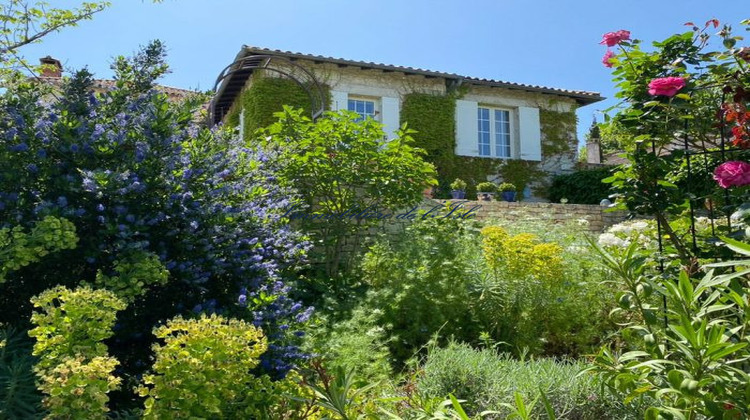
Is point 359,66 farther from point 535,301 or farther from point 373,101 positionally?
point 535,301

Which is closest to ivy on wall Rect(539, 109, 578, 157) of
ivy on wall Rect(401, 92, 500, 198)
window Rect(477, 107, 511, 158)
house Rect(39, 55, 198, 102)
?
window Rect(477, 107, 511, 158)

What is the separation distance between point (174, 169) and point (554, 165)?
11813 mm

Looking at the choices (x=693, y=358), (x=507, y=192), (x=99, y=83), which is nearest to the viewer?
(x=693, y=358)

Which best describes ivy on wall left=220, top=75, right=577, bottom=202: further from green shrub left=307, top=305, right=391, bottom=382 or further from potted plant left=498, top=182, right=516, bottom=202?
green shrub left=307, top=305, right=391, bottom=382

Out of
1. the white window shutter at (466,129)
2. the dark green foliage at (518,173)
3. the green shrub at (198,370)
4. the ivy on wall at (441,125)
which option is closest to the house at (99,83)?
→ the green shrub at (198,370)

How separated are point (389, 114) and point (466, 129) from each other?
1.93 meters

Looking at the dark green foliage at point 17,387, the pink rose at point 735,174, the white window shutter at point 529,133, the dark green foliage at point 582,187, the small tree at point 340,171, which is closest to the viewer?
the dark green foliage at point 17,387

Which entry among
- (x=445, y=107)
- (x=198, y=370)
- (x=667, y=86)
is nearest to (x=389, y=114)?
(x=445, y=107)

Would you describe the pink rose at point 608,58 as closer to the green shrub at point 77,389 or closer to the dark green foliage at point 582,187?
the green shrub at point 77,389

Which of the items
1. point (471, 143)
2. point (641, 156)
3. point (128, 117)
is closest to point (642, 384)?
point (641, 156)

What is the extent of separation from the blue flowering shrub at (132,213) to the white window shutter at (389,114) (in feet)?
28.5

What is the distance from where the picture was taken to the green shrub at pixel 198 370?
72.3 inches

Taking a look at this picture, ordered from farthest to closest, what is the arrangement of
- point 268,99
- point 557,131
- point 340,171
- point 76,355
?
point 557,131 < point 268,99 < point 340,171 < point 76,355

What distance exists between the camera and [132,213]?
2789 mm
